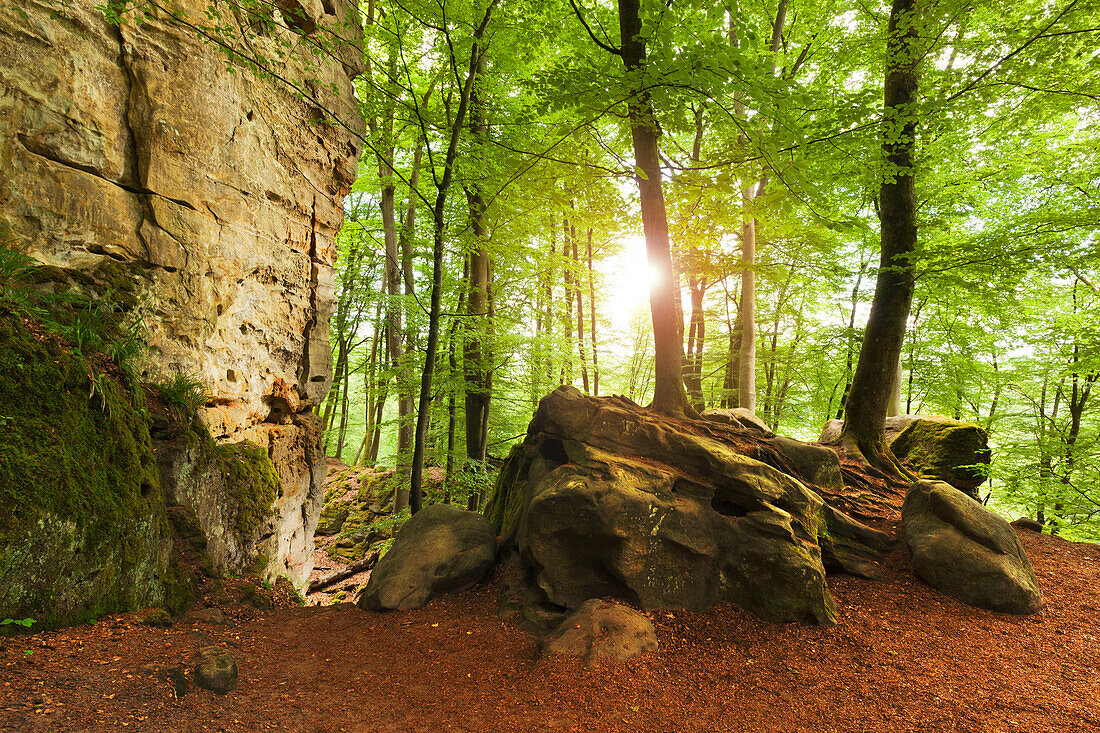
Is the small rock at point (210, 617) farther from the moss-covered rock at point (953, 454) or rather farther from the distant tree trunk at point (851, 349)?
the distant tree trunk at point (851, 349)

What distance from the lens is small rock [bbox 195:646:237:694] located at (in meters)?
2.58

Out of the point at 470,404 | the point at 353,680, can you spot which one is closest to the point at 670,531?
the point at 353,680

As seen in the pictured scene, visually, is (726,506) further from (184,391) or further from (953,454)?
(184,391)

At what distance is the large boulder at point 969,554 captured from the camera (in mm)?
4027

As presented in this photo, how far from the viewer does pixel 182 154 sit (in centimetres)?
443

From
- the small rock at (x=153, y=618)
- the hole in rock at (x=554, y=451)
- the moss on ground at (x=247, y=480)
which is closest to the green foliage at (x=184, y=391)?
the moss on ground at (x=247, y=480)

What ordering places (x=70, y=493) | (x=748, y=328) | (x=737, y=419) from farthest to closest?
(x=748, y=328) < (x=737, y=419) < (x=70, y=493)

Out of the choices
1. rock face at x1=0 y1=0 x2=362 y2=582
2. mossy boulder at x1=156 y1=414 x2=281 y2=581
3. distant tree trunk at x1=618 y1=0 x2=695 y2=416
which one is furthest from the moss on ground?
distant tree trunk at x1=618 y1=0 x2=695 y2=416

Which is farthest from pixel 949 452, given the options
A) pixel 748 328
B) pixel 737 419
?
pixel 748 328

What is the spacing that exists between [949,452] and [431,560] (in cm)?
831

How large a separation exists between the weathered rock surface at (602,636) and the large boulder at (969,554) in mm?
3163

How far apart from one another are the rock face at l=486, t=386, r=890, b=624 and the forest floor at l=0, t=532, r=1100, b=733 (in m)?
0.30

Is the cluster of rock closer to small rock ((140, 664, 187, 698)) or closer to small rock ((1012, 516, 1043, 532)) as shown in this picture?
small rock ((140, 664, 187, 698))

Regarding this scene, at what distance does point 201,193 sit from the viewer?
4.61m
